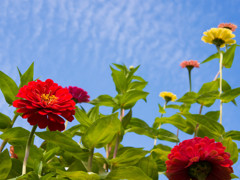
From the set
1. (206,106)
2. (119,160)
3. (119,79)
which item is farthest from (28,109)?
(206,106)

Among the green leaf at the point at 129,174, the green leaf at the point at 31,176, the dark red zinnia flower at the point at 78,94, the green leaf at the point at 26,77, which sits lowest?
the green leaf at the point at 31,176

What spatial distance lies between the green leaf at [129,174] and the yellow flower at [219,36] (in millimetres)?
1380

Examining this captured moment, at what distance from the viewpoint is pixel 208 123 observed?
1497mm

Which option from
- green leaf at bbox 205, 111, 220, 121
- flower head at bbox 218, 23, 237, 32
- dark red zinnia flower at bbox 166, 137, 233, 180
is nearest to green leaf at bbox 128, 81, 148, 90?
green leaf at bbox 205, 111, 220, 121

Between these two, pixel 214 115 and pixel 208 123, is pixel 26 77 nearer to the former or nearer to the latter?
pixel 208 123

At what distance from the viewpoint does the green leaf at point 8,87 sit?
51.0 inches

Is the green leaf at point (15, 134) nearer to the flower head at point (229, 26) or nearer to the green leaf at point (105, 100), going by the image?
the green leaf at point (105, 100)

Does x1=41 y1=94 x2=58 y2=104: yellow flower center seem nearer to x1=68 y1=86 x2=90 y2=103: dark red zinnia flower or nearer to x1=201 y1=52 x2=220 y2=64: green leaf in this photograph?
x1=68 y1=86 x2=90 y2=103: dark red zinnia flower

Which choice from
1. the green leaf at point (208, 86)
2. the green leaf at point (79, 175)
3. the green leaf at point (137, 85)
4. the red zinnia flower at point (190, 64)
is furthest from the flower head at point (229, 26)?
the green leaf at point (79, 175)

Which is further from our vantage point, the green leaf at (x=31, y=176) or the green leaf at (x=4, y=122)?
the green leaf at (x=4, y=122)

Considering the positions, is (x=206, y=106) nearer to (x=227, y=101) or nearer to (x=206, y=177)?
(x=227, y=101)

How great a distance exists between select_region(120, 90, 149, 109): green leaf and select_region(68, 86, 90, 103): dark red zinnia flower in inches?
18.6

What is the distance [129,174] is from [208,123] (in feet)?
2.11

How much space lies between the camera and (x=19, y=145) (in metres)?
1.26
